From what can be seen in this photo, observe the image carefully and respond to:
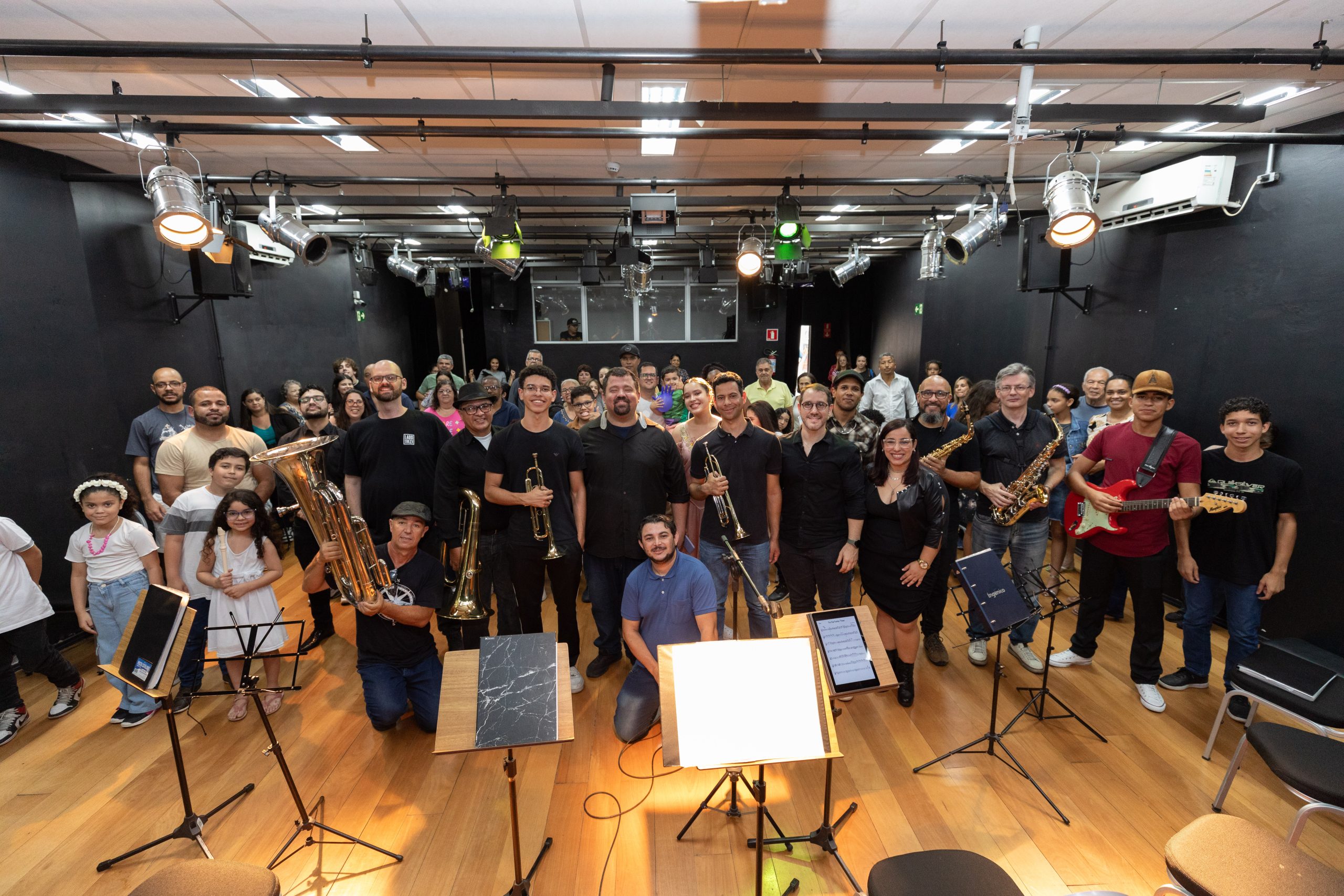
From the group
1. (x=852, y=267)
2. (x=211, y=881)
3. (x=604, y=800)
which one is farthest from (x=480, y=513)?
(x=852, y=267)

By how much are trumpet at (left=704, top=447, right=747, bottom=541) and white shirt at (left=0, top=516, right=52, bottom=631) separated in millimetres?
4001

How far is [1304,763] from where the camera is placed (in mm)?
2338

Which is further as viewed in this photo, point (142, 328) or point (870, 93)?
point (142, 328)

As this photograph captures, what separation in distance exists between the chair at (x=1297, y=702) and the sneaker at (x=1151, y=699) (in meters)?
0.36

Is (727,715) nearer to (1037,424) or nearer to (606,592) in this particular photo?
(606,592)

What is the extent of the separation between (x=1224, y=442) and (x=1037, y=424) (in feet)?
7.20

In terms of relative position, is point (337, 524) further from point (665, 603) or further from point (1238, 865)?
point (1238, 865)

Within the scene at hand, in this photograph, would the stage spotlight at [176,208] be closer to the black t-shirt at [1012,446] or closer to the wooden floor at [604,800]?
the wooden floor at [604,800]

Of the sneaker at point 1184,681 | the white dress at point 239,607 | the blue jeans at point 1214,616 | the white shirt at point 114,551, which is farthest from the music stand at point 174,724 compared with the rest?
the sneaker at point 1184,681

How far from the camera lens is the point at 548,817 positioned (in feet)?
9.32

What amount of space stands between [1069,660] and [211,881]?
4710mm

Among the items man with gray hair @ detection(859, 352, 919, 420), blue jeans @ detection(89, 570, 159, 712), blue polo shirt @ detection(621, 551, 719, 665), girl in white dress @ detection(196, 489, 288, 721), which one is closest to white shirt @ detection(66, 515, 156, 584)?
blue jeans @ detection(89, 570, 159, 712)

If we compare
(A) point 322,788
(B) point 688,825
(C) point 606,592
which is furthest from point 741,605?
(A) point 322,788

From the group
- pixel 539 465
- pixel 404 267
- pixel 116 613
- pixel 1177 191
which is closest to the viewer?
pixel 539 465
